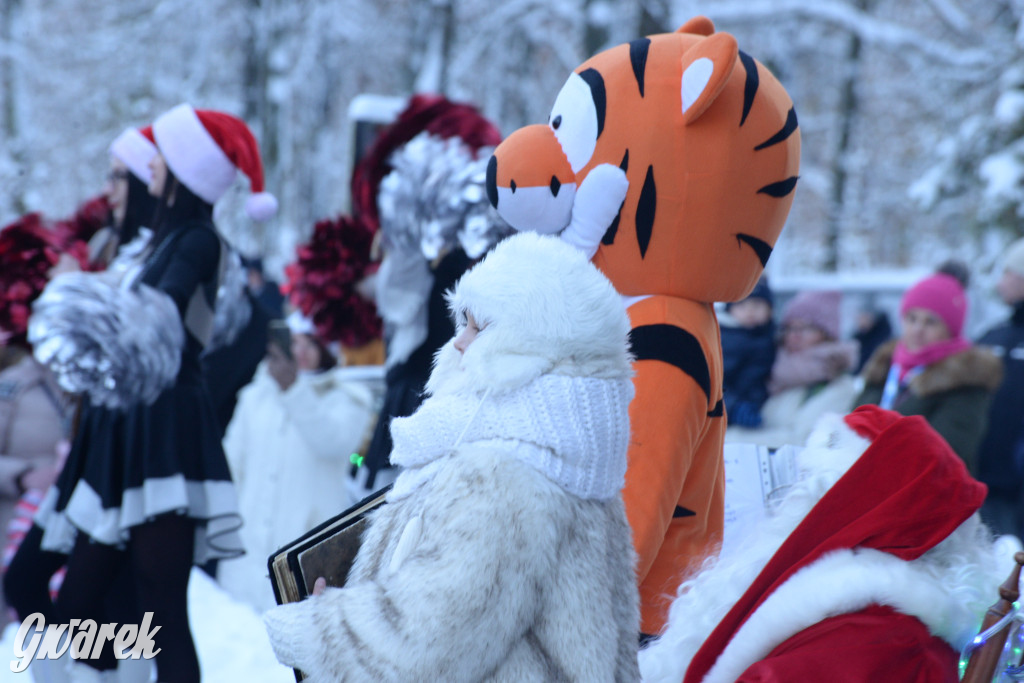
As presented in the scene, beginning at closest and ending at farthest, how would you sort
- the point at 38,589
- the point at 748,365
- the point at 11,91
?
1. the point at 38,589
2. the point at 748,365
3. the point at 11,91

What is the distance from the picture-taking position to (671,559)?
2.10 m

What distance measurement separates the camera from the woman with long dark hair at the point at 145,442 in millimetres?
2805

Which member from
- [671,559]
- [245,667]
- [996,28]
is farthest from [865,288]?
[671,559]

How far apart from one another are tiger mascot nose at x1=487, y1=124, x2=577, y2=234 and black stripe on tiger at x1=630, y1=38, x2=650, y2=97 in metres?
0.25

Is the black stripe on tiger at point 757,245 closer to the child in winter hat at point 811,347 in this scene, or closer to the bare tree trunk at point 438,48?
the child in winter hat at point 811,347

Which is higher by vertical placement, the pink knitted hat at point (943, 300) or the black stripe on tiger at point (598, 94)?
the black stripe on tiger at point (598, 94)

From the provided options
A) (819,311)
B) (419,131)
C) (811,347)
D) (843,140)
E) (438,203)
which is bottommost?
(843,140)

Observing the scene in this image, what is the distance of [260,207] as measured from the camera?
3.58m

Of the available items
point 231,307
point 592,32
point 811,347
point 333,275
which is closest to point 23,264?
point 231,307

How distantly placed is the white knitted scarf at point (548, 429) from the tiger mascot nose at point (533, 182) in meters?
0.74

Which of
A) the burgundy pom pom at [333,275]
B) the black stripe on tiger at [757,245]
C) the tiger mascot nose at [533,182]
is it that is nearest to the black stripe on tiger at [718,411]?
the black stripe on tiger at [757,245]

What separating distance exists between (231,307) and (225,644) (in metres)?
1.69

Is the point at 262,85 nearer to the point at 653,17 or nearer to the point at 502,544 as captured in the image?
the point at 653,17

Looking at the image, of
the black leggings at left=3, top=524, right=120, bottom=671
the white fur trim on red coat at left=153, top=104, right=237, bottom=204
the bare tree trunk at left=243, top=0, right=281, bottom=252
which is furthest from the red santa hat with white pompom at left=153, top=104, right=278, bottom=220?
the bare tree trunk at left=243, top=0, right=281, bottom=252
